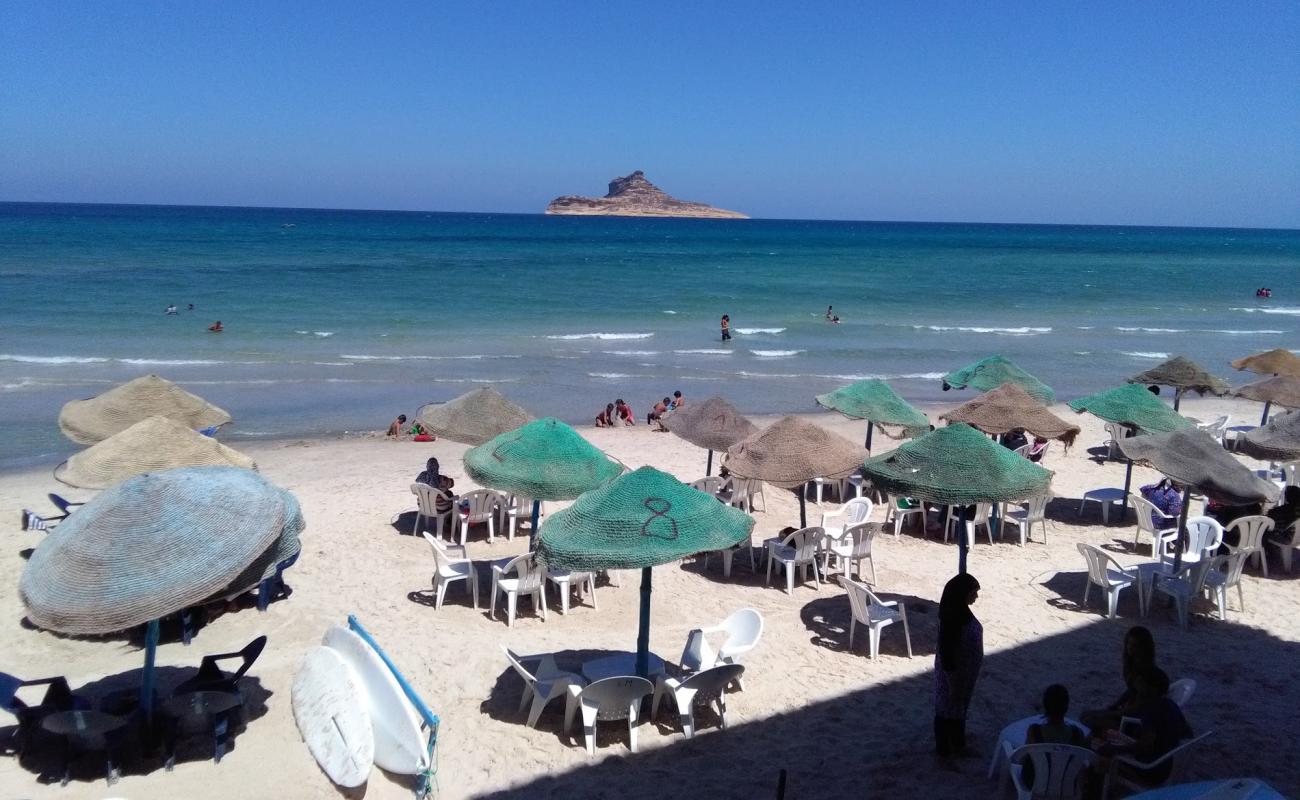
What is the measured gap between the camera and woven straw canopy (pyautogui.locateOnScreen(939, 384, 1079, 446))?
10.8 meters

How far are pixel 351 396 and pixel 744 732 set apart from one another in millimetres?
16417

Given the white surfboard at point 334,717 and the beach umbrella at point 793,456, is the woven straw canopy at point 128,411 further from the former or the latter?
the beach umbrella at point 793,456

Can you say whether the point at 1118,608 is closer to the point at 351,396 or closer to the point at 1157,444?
the point at 1157,444

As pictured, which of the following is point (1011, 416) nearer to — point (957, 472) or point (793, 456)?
point (793, 456)

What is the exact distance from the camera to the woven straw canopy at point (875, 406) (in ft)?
37.5

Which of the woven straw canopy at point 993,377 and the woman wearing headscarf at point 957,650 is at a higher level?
the woven straw canopy at point 993,377

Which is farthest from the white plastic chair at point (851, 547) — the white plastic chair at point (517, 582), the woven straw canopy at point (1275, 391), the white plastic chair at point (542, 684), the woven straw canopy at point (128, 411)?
the woven straw canopy at point (1275, 391)

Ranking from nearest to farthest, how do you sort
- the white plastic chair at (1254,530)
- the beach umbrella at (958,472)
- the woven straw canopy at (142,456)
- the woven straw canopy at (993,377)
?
the beach umbrella at (958,472) → the woven straw canopy at (142,456) → the white plastic chair at (1254,530) → the woven straw canopy at (993,377)

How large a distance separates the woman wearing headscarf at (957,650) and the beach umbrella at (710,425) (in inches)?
185

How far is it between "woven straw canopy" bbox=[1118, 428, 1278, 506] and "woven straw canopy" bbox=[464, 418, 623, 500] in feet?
15.4

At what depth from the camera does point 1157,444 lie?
821 cm

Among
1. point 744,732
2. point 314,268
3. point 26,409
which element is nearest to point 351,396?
point 26,409

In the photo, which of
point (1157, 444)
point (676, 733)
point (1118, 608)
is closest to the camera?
point (676, 733)

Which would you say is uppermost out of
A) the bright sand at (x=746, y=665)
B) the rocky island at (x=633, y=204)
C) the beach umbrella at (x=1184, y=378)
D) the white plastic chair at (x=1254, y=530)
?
the rocky island at (x=633, y=204)
